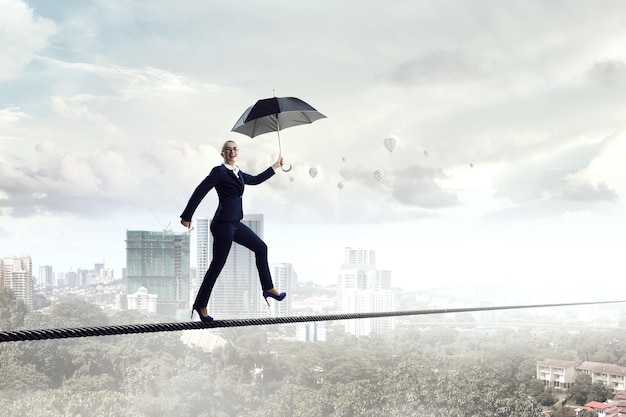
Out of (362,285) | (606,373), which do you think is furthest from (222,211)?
(362,285)

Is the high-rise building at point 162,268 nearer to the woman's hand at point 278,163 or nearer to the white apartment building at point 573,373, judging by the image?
the white apartment building at point 573,373

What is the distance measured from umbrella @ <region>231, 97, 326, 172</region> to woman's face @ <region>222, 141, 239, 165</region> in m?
0.91

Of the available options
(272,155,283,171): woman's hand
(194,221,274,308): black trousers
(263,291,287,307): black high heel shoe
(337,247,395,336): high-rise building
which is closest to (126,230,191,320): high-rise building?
(337,247,395,336): high-rise building

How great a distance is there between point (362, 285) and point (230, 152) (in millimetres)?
63988

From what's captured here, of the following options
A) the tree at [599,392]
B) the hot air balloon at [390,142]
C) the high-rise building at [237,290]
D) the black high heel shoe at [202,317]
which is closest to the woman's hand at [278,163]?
the black high heel shoe at [202,317]

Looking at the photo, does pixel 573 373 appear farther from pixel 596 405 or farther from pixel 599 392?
pixel 596 405

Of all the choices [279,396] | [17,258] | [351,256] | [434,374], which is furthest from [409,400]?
[17,258]

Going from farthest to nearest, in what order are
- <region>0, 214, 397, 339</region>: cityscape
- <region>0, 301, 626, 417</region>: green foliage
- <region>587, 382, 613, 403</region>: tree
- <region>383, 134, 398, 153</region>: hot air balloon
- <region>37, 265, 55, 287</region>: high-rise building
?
<region>37, 265, 55, 287</region>: high-rise building < <region>0, 214, 397, 339</region>: cityscape < <region>587, 382, 613, 403</region>: tree < <region>0, 301, 626, 417</region>: green foliage < <region>383, 134, 398, 153</region>: hot air balloon

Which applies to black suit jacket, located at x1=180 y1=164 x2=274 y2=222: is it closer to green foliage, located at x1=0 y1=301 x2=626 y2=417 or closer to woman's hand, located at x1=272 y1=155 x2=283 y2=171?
woman's hand, located at x1=272 y1=155 x2=283 y2=171

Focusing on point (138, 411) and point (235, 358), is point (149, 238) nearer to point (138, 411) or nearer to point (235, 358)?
point (235, 358)

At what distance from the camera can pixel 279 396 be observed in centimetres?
4941

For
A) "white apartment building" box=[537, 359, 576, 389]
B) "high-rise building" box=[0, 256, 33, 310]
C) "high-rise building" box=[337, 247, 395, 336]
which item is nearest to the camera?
"white apartment building" box=[537, 359, 576, 389]

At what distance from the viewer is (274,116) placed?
4.04 m

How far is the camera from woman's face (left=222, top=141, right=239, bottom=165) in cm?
302
